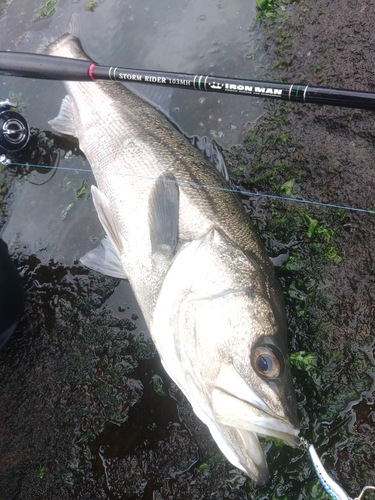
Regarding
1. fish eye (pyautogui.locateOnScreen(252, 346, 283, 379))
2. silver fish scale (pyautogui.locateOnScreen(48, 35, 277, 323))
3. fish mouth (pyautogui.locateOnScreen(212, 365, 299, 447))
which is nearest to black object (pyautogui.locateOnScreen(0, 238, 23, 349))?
silver fish scale (pyautogui.locateOnScreen(48, 35, 277, 323))

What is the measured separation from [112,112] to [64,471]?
3.02 meters

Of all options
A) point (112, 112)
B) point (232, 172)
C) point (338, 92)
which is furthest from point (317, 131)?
point (112, 112)

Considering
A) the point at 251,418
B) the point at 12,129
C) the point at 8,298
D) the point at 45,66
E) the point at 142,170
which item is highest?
the point at 45,66

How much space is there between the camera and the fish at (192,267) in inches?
85.5

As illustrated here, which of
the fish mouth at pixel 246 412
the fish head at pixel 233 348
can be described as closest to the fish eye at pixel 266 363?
the fish head at pixel 233 348

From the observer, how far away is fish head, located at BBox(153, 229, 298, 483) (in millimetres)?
2133

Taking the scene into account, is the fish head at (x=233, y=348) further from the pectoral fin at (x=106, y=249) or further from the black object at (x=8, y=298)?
the black object at (x=8, y=298)

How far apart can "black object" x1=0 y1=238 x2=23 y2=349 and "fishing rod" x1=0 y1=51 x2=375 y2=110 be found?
145cm

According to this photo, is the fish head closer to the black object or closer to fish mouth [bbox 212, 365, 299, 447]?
fish mouth [bbox 212, 365, 299, 447]

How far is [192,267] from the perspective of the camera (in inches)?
99.9

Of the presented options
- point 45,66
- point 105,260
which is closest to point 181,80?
point 45,66

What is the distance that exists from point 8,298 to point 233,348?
1.92 meters

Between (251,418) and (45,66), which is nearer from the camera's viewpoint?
(251,418)

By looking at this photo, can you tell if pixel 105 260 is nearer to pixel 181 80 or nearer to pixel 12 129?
pixel 181 80
